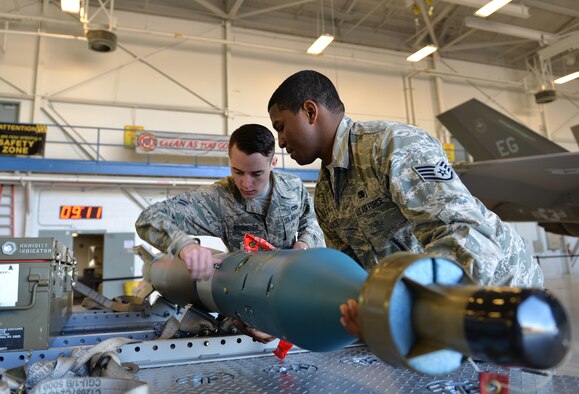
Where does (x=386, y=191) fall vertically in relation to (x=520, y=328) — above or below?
above

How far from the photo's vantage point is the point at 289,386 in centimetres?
122

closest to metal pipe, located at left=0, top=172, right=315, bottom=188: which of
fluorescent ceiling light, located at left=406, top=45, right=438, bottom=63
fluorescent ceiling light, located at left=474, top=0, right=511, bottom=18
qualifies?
fluorescent ceiling light, located at left=406, top=45, right=438, bottom=63

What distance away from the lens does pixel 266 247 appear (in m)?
1.55

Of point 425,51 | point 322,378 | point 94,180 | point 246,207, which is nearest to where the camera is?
point 322,378

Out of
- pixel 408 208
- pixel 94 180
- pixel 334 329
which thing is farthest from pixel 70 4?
pixel 334 329

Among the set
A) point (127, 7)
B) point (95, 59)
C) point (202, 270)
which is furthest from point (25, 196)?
point (202, 270)

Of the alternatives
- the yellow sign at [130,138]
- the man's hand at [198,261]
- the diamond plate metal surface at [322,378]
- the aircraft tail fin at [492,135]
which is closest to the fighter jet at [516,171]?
the aircraft tail fin at [492,135]

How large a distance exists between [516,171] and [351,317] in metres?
5.65

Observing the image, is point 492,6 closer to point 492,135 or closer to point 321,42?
point 492,135

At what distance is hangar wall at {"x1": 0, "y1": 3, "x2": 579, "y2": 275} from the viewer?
356 inches

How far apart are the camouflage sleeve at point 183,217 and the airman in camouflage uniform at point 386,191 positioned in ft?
2.20

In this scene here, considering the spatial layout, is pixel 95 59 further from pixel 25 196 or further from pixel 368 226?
pixel 368 226

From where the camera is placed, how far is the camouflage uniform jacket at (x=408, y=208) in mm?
1062

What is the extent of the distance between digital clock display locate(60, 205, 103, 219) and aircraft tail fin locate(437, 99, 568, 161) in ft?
23.7
